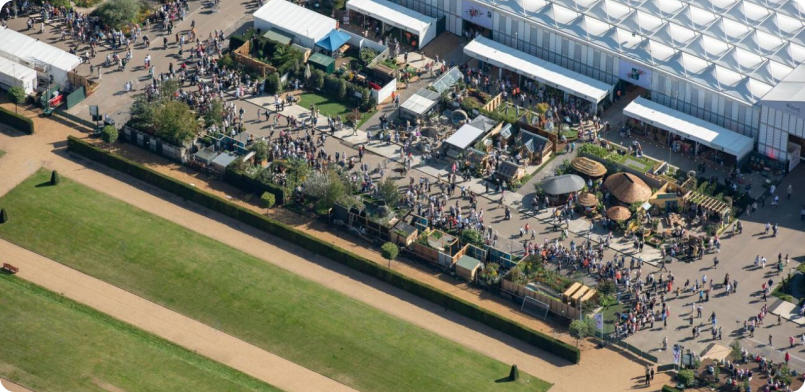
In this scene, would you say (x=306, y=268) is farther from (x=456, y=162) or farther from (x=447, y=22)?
(x=447, y=22)

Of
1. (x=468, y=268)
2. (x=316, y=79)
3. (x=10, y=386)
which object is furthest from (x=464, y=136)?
(x=10, y=386)

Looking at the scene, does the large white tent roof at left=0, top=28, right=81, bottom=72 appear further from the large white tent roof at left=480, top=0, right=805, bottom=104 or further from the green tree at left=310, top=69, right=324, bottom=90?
the large white tent roof at left=480, top=0, right=805, bottom=104

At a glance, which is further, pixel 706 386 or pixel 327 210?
pixel 327 210

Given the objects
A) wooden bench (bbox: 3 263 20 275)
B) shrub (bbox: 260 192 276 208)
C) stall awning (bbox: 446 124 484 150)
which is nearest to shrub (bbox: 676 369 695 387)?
stall awning (bbox: 446 124 484 150)

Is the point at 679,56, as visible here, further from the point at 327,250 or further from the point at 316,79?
the point at 327,250

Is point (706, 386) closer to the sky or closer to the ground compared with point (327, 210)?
closer to the ground

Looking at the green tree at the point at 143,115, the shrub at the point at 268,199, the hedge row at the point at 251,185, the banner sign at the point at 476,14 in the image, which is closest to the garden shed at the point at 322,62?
the banner sign at the point at 476,14

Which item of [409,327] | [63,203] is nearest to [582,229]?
[409,327]

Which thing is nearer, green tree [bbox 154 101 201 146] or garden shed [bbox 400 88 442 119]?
green tree [bbox 154 101 201 146]
